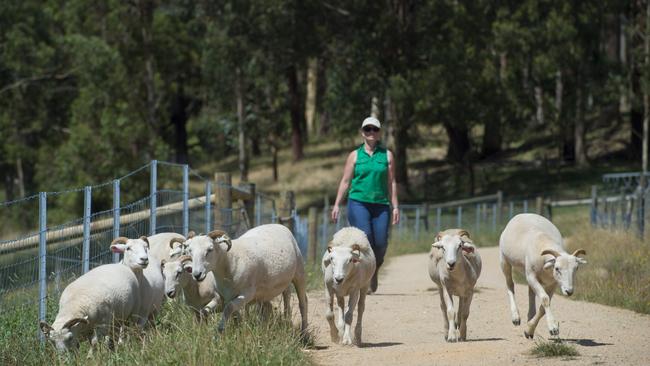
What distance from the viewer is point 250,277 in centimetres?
1073

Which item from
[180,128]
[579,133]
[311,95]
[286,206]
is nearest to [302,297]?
[286,206]

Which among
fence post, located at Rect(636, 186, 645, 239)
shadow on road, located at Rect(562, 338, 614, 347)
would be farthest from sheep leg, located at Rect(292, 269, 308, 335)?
fence post, located at Rect(636, 186, 645, 239)

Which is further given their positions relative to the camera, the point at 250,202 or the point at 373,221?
the point at 250,202

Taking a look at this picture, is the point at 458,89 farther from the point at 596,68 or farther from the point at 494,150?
the point at 494,150

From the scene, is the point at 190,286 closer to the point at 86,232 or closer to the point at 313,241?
the point at 86,232

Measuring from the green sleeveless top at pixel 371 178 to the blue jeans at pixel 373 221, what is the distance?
0.24ft

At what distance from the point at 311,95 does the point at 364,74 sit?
2515 centimetres

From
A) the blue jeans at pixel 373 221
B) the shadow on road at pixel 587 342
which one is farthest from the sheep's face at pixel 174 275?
the shadow on road at pixel 587 342

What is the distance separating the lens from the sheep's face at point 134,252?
1046cm

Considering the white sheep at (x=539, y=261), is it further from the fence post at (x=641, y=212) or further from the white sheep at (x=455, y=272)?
the fence post at (x=641, y=212)

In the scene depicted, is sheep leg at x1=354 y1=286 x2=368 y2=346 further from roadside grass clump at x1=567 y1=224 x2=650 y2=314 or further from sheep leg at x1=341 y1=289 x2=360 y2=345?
roadside grass clump at x1=567 y1=224 x2=650 y2=314

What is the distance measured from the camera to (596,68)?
4484cm

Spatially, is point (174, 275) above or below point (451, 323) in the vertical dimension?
above

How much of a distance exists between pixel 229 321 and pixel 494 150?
135 ft
